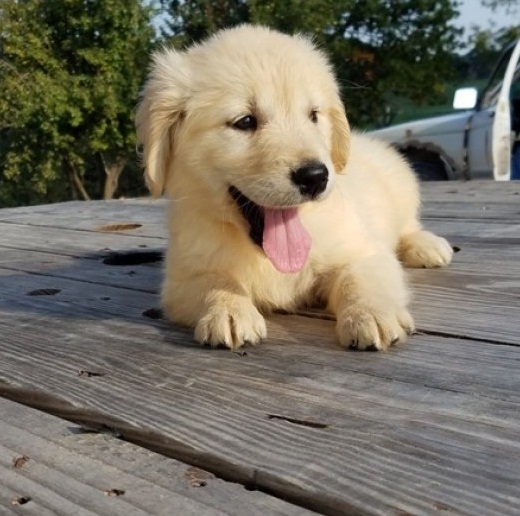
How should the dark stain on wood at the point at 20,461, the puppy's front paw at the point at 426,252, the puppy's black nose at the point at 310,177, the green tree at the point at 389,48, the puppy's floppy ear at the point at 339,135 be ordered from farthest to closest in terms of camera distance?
the green tree at the point at 389,48
the puppy's front paw at the point at 426,252
the puppy's floppy ear at the point at 339,135
the puppy's black nose at the point at 310,177
the dark stain on wood at the point at 20,461

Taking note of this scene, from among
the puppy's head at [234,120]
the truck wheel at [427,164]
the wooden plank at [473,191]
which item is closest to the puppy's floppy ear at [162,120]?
the puppy's head at [234,120]

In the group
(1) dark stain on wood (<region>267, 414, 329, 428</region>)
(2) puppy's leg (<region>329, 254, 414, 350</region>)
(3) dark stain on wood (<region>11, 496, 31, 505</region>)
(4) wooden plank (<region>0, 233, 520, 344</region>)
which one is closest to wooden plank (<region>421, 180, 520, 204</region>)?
(4) wooden plank (<region>0, 233, 520, 344</region>)

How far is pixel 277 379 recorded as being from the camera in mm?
1817

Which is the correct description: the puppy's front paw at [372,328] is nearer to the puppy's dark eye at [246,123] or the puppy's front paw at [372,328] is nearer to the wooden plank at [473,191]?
the puppy's dark eye at [246,123]

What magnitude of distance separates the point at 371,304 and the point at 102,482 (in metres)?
1.10

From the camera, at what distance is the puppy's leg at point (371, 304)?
81.0 inches

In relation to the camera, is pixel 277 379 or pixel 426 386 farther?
pixel 277 379

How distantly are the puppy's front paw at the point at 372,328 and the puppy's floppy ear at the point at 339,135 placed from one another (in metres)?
1.01

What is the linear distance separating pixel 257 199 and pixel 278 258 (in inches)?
8.3

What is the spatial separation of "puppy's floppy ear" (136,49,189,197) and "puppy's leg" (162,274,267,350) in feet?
1.31

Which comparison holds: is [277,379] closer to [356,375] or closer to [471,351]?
[356,375]

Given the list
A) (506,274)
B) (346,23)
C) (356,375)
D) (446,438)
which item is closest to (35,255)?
(506,274)

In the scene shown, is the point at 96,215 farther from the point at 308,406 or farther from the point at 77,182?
the point at 77,182

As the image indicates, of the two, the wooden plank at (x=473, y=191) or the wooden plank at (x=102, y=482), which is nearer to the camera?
the wooden plank at (x=102, y=482)
